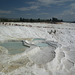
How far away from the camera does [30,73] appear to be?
239 inches

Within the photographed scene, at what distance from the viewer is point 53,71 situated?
6863 mm

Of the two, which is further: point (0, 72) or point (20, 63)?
point (20, 63)

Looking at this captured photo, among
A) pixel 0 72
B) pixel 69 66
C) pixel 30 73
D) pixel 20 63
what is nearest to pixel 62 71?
pixel 69 66

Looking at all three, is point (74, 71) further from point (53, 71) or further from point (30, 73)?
point (30, 73)

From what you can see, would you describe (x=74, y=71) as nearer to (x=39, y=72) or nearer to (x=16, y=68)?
(x=39, y=72)

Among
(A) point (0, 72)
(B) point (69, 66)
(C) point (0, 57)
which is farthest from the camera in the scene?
(B) point (69, 66)

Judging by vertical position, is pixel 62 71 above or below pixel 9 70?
below

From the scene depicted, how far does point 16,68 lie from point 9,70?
1.42 feet

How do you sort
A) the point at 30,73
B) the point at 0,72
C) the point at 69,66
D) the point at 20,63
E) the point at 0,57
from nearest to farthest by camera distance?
the point at 0,72
the point at 30,73
the point at 20,63
the point at 0,57
the point at 69,66

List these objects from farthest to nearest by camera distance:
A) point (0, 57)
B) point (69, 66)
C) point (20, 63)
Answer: point (69, 66), point (0, 57), point (20, 63)

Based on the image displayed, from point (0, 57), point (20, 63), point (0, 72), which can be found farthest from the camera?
point (0, 57)

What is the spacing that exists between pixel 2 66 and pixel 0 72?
653 millimetres

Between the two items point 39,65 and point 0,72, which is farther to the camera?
point 39,65

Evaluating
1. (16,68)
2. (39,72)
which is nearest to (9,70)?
(16,68)
